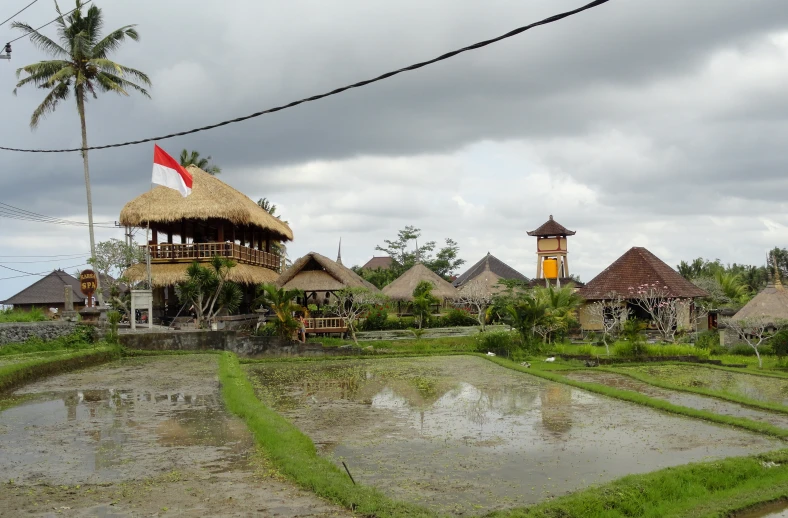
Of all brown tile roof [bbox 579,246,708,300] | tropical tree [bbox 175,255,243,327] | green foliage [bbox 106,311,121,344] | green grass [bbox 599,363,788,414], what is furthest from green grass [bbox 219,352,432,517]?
brown tile roof [bbox 579,246,708,300]

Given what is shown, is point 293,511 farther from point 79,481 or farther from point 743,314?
point 743,314

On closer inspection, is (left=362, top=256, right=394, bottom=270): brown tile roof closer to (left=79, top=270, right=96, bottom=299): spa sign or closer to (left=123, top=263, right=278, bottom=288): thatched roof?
(left=123, top=263, right=278, bottom=288): thatched roof

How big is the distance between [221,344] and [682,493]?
645 inches

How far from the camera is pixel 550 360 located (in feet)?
64.2

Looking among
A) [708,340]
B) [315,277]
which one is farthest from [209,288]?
[708,340]

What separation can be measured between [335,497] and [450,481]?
142cm

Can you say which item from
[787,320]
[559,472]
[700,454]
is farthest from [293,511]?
[787,320]

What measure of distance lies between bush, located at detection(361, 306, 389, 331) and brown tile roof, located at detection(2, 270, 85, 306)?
17.7 m

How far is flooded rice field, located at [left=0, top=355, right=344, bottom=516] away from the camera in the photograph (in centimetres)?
599

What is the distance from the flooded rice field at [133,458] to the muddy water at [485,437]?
108cm

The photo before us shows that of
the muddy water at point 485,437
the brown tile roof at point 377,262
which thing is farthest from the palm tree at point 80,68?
the brown tile roof at point 377,262

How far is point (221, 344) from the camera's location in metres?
21.3

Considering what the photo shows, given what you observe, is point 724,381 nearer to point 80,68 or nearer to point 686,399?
point 686,399

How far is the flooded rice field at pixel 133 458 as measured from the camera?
5.99 meters
